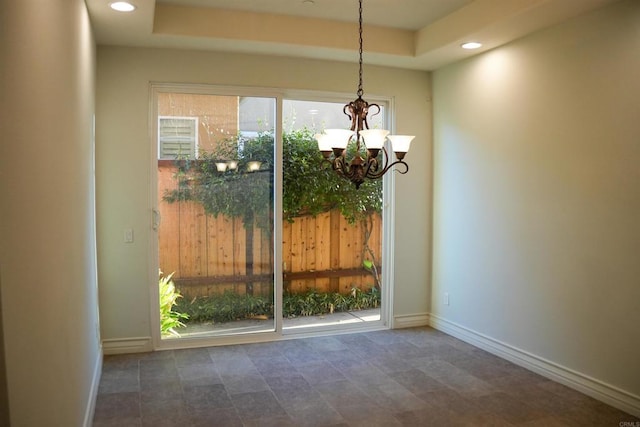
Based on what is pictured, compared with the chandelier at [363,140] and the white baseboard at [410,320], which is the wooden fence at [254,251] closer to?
the white baseboard at [410,320]

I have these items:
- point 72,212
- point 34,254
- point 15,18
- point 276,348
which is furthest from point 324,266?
point 15,18

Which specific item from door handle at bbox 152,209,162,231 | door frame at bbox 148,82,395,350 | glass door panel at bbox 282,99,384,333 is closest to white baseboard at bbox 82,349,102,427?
door frame at bbox 148,82,395,350

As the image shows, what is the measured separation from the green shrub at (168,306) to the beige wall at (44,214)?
4.39 feet

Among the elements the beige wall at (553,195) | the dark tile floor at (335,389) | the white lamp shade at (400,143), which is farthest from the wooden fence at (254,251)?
the white lamp shade at (400,143)

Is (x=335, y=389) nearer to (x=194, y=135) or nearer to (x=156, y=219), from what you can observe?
(x=156, y=219)

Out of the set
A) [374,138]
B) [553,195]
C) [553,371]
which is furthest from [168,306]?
[553,195]

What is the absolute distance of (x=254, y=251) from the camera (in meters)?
4.66

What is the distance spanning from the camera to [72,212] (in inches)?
101

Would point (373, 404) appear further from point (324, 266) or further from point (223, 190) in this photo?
point (223, 190)

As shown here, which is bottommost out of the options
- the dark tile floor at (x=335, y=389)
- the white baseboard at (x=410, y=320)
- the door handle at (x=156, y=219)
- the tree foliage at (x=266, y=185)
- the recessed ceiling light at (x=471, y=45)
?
the dark tile floor at (x=335, y=389)

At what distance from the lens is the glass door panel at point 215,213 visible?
14.5 feet

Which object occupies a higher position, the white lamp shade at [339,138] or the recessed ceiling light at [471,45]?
the recessed ceiling light at [471,45]

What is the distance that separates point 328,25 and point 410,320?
292 cm

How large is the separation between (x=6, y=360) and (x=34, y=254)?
0.46 m
